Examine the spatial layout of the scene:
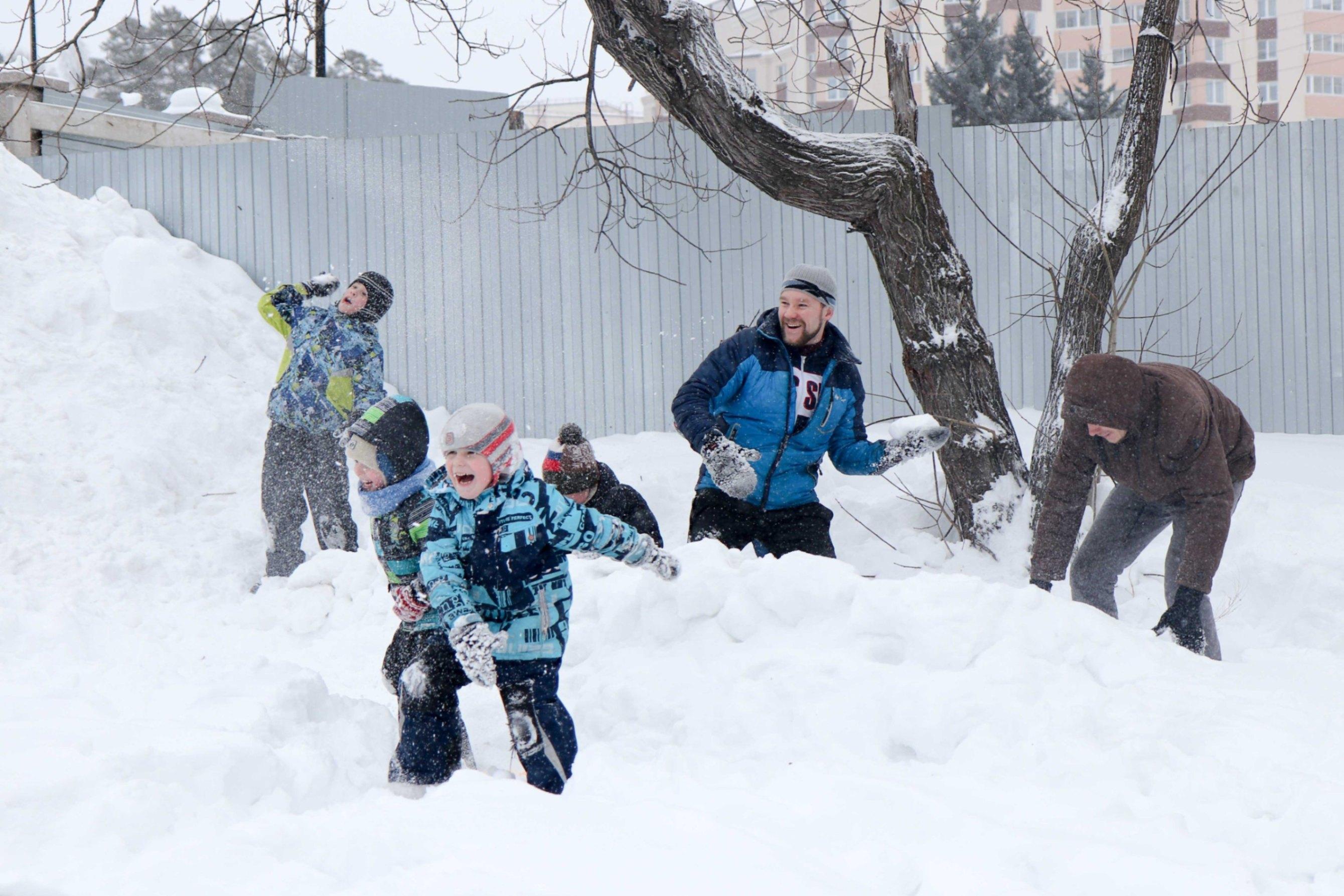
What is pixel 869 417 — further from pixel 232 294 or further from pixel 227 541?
pixel 232 294

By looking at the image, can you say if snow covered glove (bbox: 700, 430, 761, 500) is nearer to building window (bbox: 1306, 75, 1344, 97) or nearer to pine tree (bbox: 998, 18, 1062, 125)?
pine tree (bbox: 998, 18, 1062, 125)

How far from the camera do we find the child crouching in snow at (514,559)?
2982 millimetres

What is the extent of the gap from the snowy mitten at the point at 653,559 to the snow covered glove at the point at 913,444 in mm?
1300

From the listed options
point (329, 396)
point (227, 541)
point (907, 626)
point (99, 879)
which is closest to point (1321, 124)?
point (907, 626)

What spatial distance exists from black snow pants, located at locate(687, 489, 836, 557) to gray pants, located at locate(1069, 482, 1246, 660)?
3.25ft

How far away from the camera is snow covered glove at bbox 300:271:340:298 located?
5.66m

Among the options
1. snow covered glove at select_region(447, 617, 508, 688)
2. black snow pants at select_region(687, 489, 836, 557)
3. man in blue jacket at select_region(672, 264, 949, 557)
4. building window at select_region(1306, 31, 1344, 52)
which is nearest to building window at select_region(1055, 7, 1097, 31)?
building window at select_region(1306, 31, 1344, 52)

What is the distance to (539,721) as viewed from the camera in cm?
300

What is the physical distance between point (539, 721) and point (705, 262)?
19.8ft

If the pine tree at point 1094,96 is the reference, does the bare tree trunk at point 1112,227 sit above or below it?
below

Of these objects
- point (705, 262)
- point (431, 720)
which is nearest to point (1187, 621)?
point (431, 720)

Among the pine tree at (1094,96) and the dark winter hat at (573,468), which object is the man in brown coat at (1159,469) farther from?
the pine tree at (1094,96)

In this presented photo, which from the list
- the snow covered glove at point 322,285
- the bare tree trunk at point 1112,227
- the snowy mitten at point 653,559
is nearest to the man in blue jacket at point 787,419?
the snowy mitten at point 653,559

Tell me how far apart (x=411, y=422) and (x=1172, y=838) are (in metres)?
2.47
